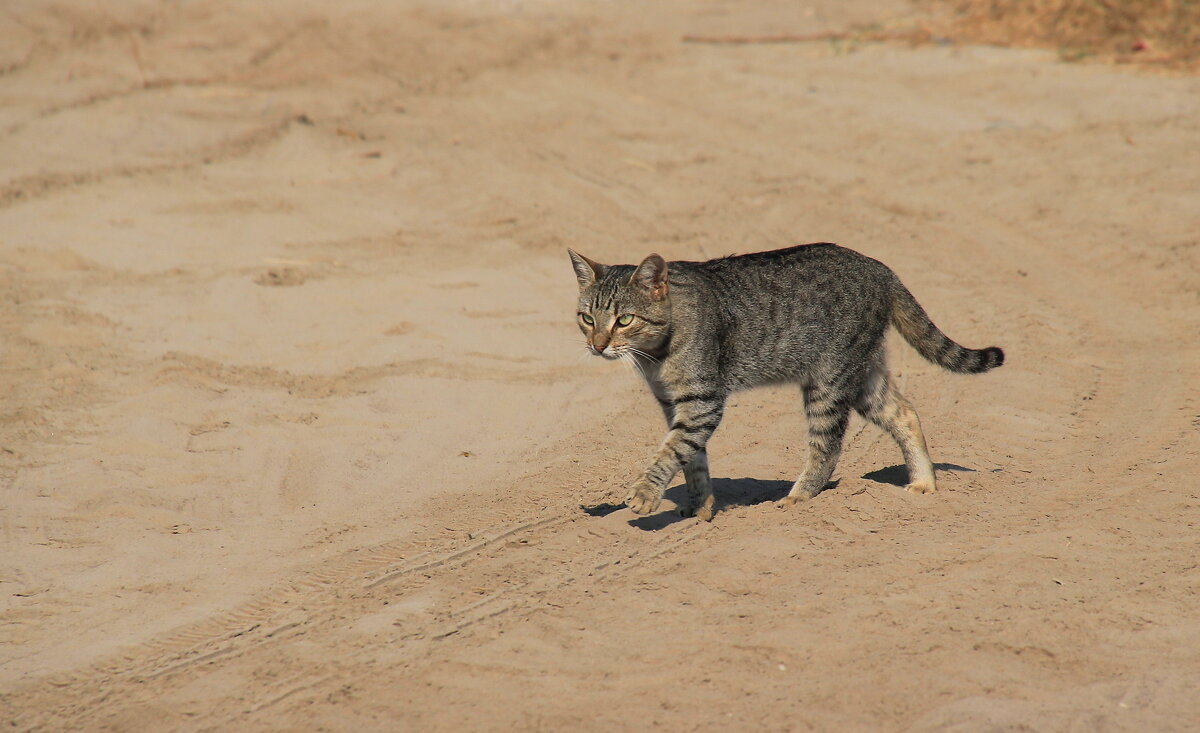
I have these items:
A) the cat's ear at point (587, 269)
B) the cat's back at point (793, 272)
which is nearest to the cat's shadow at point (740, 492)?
the cat's back at point (793, 272)

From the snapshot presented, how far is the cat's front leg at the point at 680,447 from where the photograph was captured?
5.83 metres

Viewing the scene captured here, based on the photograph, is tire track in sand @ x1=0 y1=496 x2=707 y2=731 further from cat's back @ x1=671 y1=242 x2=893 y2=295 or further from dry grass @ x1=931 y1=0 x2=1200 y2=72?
dry grass @ x1=931 y1=0 x2=1200 y2=72

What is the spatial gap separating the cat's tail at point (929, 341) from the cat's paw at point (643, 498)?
74.7 inches

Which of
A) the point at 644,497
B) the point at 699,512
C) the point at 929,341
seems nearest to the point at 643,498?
the point at 644,497

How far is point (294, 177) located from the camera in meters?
11.1

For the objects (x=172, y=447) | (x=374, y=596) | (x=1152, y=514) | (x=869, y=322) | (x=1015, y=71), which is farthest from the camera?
(x=1015, y=71)

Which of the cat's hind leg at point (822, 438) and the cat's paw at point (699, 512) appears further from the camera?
the cat's hind leg at point (822, 438)

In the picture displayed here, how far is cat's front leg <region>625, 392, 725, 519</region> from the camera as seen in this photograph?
230 inches

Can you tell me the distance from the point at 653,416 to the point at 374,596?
2754 mm

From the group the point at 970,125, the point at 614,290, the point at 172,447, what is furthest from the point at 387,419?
the point at 970,125

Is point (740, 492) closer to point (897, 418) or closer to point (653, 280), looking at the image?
point (897, 418)

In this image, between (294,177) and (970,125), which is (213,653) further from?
(970,125)

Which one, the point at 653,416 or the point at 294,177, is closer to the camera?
the point at 653,416

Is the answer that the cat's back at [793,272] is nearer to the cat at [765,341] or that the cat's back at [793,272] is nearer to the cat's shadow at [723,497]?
the cat at [765,341]
